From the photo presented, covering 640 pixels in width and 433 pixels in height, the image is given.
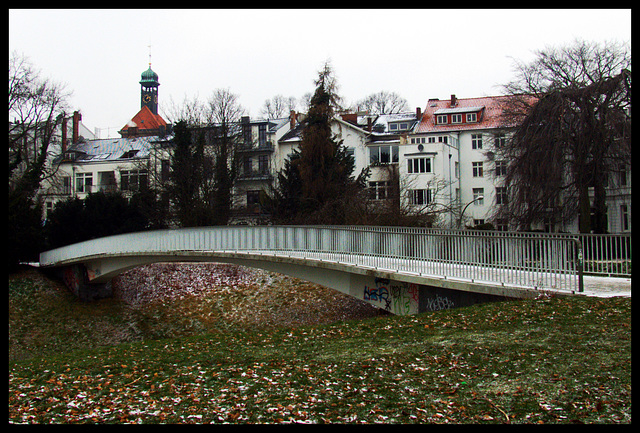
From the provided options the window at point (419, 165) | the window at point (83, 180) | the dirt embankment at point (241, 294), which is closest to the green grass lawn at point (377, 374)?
the dirt embankment at point (241, 294)

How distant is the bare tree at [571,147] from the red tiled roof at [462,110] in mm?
22519

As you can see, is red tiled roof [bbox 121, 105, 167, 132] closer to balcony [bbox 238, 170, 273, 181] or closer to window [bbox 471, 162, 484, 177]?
balcony [bbox 238, 170, 273, 181]

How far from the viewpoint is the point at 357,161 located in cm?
5459

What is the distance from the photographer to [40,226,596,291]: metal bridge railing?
13.4 m

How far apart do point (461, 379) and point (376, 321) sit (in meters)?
5.86

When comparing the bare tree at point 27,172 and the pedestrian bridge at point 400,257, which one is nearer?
the pedestrian bridge at point 400,257

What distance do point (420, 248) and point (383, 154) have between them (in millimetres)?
37828

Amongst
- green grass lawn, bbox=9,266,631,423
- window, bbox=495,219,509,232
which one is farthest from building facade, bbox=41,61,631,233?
green grass lawn, bbox=9,266,631,423

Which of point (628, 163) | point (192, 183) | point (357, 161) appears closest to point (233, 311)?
point (192, 183)

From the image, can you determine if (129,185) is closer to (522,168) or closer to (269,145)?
(269,145)

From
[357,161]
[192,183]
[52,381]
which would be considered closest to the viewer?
[52,381]

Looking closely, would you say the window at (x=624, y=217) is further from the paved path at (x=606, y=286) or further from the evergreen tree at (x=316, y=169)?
the paved path at (x=606, y=286)

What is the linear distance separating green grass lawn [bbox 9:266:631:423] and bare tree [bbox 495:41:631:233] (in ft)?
56.4

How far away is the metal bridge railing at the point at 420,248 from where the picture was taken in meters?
13.4
